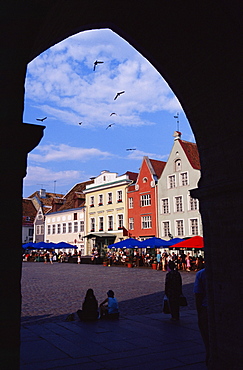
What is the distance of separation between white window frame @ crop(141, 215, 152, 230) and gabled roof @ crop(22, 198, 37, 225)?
3055cm

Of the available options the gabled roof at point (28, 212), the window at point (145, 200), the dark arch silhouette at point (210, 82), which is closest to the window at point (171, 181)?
the window at point (145, 200)

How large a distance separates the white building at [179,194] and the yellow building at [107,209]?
635 centimetres

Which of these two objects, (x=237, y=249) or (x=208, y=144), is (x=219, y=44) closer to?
(x=208, y=144)

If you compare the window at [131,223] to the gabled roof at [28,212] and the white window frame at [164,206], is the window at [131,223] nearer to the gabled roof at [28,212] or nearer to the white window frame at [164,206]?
the white window frame at [164,206]

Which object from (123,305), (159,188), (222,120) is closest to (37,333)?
(123,305)

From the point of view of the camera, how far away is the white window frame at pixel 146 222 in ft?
136

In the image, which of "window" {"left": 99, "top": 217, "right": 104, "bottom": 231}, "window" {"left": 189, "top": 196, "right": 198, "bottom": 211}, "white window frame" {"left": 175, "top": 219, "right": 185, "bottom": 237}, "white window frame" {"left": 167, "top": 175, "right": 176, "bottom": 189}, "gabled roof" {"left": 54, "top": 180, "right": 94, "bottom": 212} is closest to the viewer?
"window" {"left": 189, "top": 196, "right": 198, "bottom": 211}

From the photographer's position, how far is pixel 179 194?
125ft

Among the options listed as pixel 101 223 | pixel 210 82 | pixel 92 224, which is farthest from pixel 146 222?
pixel 210 82

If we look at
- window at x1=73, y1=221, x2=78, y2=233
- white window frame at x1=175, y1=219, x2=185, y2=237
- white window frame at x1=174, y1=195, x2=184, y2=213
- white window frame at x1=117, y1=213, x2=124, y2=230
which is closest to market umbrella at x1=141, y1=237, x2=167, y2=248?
white window frame at x1=175, y1=219, x2=185, y2=237

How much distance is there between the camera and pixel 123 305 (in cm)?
1168

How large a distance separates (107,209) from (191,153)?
15209 mm

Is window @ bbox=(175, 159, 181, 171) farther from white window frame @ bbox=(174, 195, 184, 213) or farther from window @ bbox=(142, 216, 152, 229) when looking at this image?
window @ bbox=(142, 216, 152, 229)

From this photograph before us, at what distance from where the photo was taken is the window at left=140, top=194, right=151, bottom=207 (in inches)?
1662
